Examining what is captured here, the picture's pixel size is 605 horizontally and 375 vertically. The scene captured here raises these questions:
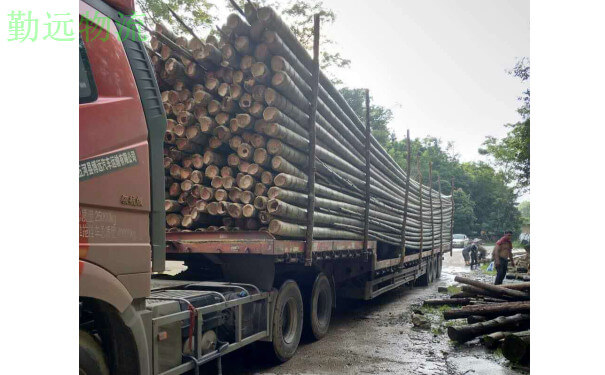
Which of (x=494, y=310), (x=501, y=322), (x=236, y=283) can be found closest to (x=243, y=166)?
(x=236, y=283)

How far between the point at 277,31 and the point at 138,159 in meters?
2.83

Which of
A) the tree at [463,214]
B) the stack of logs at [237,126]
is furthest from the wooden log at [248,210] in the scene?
the tree at [463,214]

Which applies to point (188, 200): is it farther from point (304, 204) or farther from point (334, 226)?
point (334, 226)

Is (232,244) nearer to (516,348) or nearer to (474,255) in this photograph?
(516,348)

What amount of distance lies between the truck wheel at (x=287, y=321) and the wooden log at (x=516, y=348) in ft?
8.11

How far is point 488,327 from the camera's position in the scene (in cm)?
695

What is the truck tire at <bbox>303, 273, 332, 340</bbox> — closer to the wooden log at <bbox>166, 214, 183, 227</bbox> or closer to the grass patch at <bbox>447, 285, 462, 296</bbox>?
the wooden log at <bbox>166, 214, 183, 227</bbox>

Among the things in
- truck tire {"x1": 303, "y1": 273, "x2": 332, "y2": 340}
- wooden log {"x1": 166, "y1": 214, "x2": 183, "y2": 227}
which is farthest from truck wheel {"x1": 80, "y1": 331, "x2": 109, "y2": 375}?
truck tire {"x1": 303, "y1": 273, "x2": 332, "y2": 340}

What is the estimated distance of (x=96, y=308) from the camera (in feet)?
9.79

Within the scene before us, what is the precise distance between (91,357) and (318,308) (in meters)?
4.58

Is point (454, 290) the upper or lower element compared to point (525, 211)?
lower

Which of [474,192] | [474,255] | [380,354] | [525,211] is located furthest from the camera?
A: [474,192]

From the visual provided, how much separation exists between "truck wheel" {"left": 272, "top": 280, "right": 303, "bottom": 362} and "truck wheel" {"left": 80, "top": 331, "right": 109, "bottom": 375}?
109 inches

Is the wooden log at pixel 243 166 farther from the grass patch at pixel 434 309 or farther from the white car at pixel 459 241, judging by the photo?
the white car at pixel 459 241
